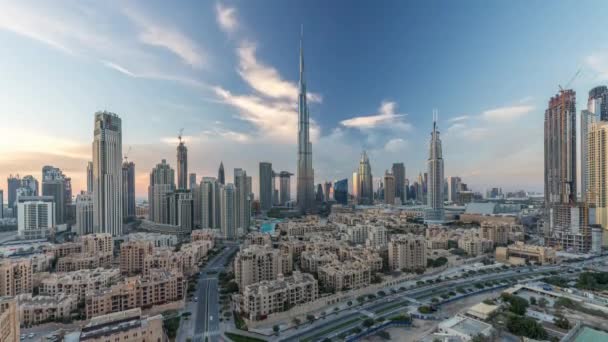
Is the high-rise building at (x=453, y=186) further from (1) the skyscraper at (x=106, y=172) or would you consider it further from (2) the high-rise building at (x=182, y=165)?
(1) the skyscraper at (x=106, y=172)

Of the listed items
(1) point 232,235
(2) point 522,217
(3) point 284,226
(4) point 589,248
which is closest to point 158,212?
(1) point 232,235

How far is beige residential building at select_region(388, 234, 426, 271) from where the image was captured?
79.6 feet

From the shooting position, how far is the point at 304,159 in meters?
71.8

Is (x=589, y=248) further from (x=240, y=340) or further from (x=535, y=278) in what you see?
(x=240, y=340)

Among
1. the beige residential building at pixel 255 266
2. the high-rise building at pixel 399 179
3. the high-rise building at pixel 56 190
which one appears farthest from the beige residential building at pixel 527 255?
the high-rise building at pixel 399 179

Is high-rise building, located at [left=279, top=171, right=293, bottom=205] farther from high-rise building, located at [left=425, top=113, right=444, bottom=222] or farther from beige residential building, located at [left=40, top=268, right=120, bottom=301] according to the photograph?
beige residential building, located at [left=40, top=268, right=120, bottom=301]

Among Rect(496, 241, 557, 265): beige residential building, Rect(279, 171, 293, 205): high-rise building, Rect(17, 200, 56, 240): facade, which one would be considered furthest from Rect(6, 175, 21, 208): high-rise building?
Rect(496, 241, 557, 265): beige residential building

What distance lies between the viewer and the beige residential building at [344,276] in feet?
63.7

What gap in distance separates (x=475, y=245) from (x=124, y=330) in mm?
30294

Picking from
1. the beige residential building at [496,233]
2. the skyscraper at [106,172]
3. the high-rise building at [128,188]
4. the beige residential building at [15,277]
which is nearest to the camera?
the beige residential building at [15,277]

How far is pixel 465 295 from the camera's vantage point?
1850 centimetres

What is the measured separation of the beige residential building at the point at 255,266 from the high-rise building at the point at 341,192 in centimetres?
7292

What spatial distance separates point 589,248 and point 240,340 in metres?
34.8

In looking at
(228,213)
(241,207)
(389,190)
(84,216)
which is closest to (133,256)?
(228,213)
